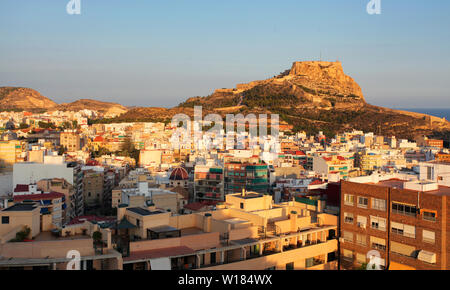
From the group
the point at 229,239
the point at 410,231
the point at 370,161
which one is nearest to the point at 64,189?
the point at 229,239

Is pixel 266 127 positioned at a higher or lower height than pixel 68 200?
higher

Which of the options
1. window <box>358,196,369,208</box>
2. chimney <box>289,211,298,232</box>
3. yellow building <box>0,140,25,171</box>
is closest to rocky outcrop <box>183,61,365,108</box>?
yellow building <box>0,140,25,171</box>

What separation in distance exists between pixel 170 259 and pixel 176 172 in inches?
591

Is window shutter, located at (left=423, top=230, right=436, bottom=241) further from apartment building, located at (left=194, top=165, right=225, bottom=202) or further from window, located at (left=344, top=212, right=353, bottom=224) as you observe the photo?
apartment building, located at (left=194, top=165, right=225, bottom=202)

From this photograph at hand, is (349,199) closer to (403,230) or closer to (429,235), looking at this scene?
(403,230)

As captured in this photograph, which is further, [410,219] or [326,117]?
[326,117]

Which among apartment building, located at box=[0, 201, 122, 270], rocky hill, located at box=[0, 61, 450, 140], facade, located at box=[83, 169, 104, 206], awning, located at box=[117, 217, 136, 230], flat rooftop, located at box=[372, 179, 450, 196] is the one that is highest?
rocky hill, located at box=[0, 61, 450, 140]

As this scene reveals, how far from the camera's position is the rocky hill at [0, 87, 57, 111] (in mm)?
85375

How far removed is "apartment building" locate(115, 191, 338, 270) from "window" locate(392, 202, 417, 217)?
4.60ft

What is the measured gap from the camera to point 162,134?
1617 inches

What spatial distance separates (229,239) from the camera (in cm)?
775

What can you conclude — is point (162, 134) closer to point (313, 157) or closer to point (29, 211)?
point (313, 157)
